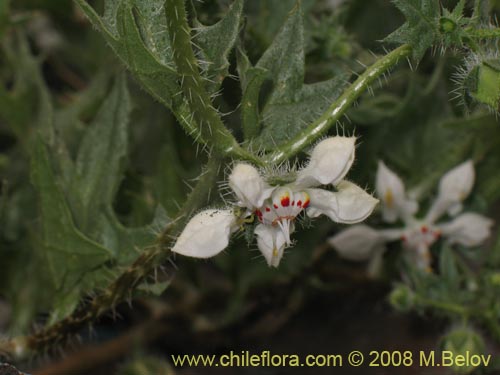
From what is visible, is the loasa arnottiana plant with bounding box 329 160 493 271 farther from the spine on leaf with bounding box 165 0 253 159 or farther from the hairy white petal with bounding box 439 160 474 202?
the spine on leaf with bounding box 165 0 253 159

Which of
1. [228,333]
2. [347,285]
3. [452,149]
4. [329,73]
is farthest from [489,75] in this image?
[228,333]

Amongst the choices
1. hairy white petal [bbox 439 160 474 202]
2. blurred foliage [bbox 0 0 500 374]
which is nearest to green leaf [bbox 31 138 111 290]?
blurred foliage [bbox 0 0 500 374]

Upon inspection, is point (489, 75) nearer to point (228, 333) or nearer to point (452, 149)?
point (452, 149)

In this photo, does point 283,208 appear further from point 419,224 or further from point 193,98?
point 419,224

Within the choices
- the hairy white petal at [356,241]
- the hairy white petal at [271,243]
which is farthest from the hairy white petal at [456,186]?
the hairy white petal at [271,243]

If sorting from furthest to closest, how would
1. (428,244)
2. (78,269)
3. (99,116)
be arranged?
(428,244)
(99,116)
(78,269)

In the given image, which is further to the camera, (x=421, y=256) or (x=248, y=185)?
(x=421, y=256)

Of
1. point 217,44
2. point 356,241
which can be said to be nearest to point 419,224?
point 356,241
